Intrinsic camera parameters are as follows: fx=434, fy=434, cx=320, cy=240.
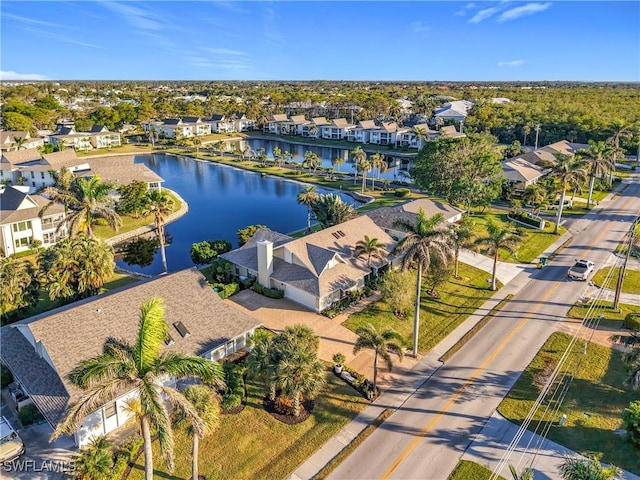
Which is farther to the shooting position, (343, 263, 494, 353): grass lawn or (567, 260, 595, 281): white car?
(567, 260, 595, 281): white car

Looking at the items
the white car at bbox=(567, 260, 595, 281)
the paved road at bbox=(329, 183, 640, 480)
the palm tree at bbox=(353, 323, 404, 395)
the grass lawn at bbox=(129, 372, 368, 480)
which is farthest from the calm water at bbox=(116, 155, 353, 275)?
the white car at bbox=(567, 260, 595, 281)

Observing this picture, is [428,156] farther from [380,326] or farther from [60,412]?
[60,412]

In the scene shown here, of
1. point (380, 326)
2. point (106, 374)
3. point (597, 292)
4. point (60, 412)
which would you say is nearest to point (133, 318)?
point (60, 412)

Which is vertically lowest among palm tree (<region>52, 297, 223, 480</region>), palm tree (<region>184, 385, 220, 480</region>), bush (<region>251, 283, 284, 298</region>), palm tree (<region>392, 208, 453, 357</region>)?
bush (<region>251, 283, 284, 298</region>)

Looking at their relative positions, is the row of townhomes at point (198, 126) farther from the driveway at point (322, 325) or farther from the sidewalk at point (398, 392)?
the sidewalk at point (398, 392)

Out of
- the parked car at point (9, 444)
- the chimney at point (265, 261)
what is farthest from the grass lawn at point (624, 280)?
the parked car at point (9, 444)

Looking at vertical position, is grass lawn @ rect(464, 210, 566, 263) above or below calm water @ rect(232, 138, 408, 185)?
below

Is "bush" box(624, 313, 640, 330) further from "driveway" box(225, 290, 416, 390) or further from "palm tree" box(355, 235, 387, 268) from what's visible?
"palm tree" box(355, 235, 387, 268)

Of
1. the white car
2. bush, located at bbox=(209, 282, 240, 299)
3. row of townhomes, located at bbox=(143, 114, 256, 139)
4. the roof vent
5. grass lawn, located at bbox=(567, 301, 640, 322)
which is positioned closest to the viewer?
the roof vent
